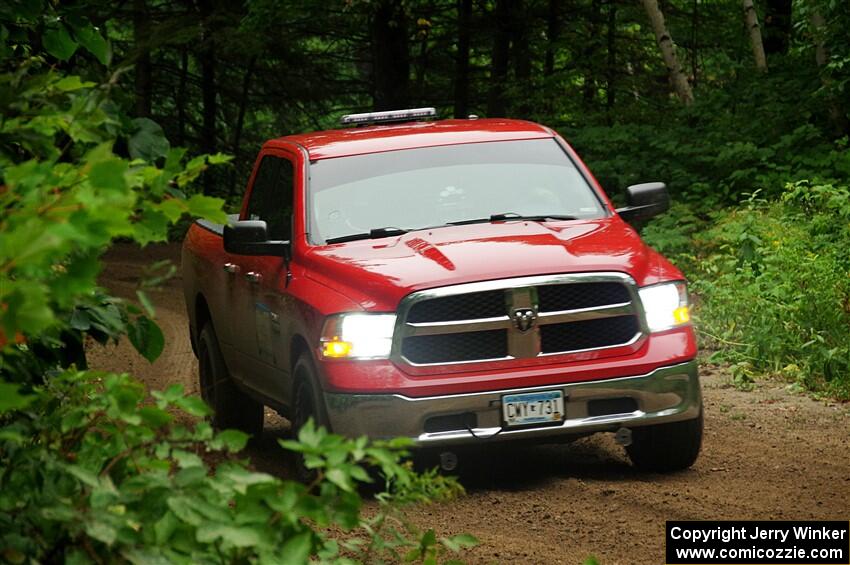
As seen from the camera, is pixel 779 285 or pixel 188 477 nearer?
pixel 188 477

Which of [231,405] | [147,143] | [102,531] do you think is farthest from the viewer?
[231,405]

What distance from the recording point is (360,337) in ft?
24.1

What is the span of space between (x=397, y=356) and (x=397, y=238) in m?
1.02

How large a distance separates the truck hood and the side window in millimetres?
812

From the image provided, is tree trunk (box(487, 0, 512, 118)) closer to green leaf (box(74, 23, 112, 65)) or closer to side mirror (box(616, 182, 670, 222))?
side mirror (box(616, 182, 670, 222))

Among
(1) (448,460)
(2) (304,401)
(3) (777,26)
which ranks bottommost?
(1) (448,460)

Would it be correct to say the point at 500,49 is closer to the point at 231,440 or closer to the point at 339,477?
the point at 231,440

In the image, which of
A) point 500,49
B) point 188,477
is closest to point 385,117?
point 188,477

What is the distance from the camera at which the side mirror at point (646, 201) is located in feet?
28.2

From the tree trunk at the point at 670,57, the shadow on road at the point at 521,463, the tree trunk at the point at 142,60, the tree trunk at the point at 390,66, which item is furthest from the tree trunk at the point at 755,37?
the shadow on road at the point at 521,463

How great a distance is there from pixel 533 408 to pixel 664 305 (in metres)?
0.92

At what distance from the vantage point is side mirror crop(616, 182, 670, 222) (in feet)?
28.2

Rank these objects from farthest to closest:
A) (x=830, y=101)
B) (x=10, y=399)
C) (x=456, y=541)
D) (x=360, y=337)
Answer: (x=830, y=101) < (x=360, y=337) < (x=456, y=541) < (x=10, y=399)

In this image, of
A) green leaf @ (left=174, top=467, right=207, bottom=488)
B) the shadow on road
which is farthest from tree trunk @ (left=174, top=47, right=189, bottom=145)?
green leaf @ (left=174, top=467, right=207, bottom=488)
